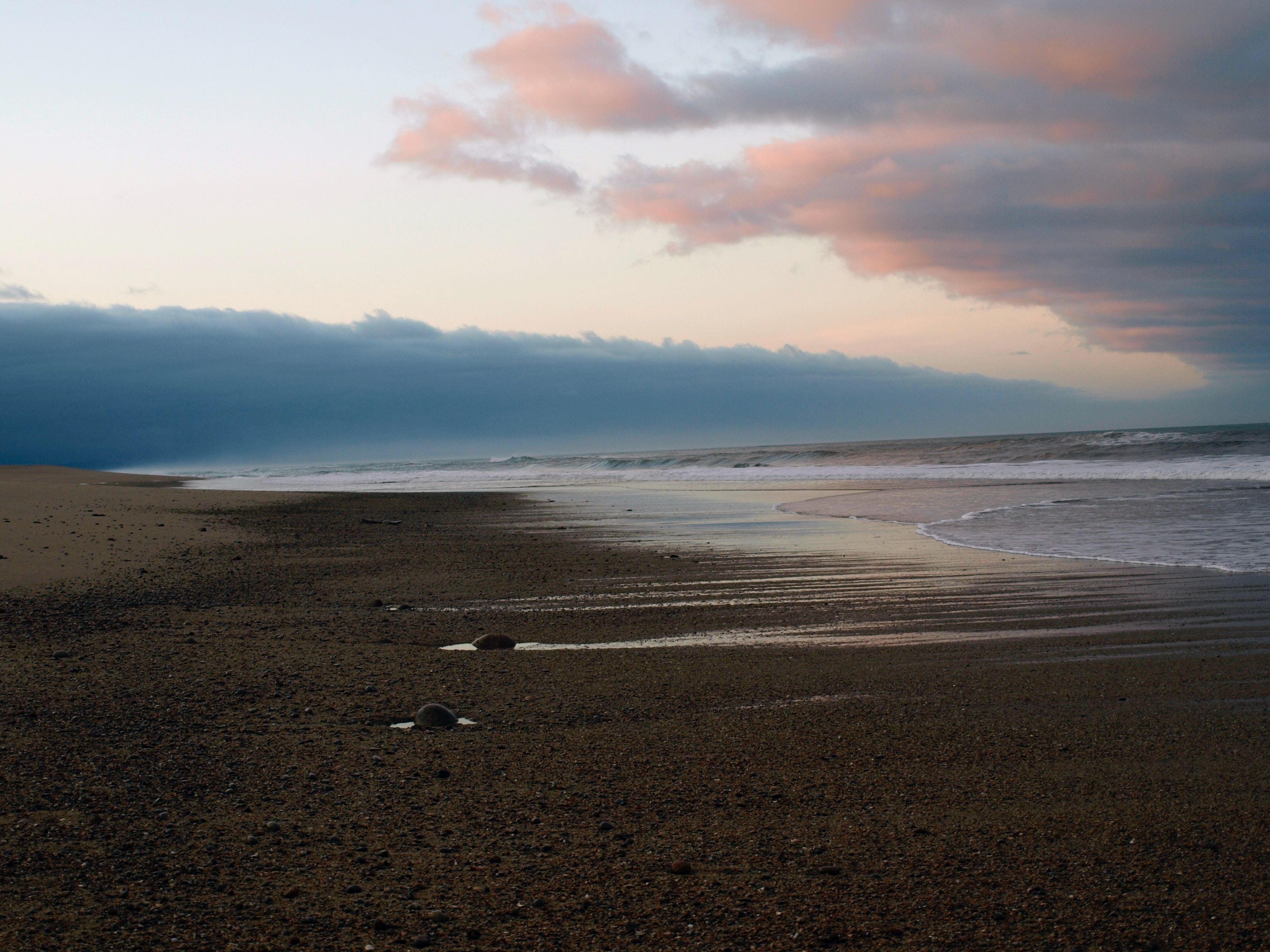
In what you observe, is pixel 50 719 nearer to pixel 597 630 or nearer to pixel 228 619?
pixel 228 619

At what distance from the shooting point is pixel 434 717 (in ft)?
14.5

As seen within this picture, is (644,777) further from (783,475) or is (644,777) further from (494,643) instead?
(783,475)

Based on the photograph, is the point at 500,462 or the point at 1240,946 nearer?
the point at 1240,946

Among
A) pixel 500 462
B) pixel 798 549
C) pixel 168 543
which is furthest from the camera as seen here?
pixel 500 462

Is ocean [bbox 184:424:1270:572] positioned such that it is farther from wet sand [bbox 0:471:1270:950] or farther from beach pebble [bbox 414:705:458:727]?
beach pebble [bbox 414:705:458:727]

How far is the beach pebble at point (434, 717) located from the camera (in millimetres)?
4406

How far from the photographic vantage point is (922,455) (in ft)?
180

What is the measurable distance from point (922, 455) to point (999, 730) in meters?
52.9

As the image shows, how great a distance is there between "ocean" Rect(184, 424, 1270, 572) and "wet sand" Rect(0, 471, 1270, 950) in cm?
421

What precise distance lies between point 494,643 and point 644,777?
288 cm

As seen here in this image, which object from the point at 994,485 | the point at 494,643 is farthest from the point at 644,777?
the point at 994,485

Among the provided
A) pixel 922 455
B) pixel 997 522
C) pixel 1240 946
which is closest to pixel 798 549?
pixel 997 522

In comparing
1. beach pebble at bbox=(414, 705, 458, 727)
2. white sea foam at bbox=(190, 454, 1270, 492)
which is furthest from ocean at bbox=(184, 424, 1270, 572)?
beach pebble at bbox=(414, 705, 458, 727)

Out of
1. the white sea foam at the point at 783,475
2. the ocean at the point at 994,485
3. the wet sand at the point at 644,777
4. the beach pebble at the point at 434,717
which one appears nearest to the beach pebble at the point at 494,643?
the wet sand at the point at 644,777
